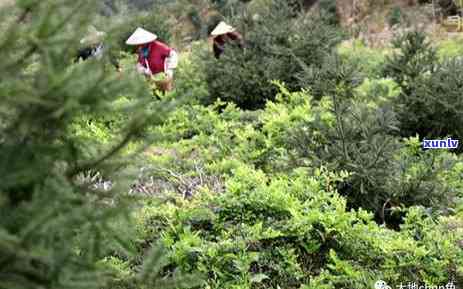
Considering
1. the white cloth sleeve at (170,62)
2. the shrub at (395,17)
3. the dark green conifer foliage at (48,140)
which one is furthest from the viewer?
the shrub at (395,17)

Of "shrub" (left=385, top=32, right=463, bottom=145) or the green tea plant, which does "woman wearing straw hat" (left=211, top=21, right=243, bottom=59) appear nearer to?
the green tea plant

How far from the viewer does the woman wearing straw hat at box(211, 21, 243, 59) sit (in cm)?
1070

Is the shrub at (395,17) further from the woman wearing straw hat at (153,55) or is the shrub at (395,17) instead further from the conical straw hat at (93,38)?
the conical straw hat at (93,38)

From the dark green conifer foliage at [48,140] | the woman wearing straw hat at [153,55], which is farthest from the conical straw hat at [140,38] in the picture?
the dark green conifer foliage at [48,140]

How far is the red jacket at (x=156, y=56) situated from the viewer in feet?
35.3

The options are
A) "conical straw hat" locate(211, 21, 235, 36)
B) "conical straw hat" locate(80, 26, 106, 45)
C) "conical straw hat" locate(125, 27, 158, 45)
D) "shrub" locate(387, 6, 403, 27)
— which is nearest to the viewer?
"conical straw hat" locate(80, 26, 106, 45)

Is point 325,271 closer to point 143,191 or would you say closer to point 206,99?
point 143,191

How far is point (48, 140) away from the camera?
7.61 ft

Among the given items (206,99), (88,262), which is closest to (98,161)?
(88,262)

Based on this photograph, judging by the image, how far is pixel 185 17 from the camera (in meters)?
22.3

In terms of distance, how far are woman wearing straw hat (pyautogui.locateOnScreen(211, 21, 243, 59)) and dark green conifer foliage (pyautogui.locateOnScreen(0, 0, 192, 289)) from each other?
8.35 metres

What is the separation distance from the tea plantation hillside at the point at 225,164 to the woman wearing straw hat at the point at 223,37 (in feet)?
0.42

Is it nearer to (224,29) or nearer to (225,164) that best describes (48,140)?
(225,164)

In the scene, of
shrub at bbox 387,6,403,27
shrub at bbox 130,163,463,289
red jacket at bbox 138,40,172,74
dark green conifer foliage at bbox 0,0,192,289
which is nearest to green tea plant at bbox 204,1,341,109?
red jacket at bbox 138,40,172,74
